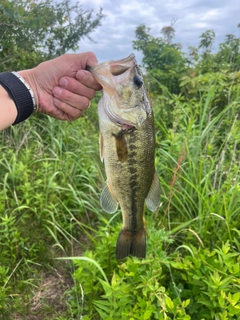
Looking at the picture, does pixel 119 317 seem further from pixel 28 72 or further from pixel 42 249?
pixel 28 72

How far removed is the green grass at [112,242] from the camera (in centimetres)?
203

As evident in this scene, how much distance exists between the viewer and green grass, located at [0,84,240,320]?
2033 millimetres

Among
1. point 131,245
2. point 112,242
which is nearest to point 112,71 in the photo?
point 131,245

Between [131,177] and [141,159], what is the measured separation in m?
0.11

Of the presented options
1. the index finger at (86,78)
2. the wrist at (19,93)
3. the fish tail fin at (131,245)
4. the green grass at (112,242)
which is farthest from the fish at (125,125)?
the green grass at (112,242)

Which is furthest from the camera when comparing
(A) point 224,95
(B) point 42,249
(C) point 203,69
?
(C) point 203,69

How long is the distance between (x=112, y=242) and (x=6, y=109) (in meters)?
1.15

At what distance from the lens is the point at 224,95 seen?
15.1ft

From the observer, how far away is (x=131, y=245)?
1900mm

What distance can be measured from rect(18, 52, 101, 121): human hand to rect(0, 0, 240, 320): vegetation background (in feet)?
2.93

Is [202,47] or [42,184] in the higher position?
[202,47]

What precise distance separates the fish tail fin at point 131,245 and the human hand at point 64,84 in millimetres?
795

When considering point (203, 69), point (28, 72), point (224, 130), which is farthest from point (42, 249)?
point (203, 69)

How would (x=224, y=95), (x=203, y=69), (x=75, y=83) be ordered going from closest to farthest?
(x=75, y=83) → (x=224, y=95) → (x=203, y=69)
